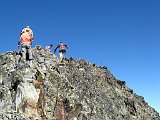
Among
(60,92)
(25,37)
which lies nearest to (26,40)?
(25,37)

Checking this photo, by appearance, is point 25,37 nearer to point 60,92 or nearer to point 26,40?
point 26,40

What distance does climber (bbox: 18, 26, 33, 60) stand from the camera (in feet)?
84.1

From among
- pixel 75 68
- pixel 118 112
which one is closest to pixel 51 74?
pixel 75 68

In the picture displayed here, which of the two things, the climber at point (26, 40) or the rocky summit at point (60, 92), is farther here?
the climber at point (26, 40)

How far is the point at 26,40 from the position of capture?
25.6m

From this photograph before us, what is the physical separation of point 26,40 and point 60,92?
643 cm

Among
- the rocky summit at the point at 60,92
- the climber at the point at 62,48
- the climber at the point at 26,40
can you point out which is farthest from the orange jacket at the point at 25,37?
the climber at the point at 62,48

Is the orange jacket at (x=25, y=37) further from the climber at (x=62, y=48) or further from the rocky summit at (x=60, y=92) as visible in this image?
the climber at (x=62, y=48)

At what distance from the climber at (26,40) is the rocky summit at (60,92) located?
2.28 ft

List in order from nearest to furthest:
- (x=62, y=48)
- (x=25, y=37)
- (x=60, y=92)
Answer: (x=25, y=37) → (x=60, y=92) → (x=62, y=48)

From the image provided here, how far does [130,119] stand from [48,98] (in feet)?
64.8

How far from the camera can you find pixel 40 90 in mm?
24578

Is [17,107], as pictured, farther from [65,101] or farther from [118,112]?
[118,112]

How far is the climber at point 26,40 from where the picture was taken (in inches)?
1009
